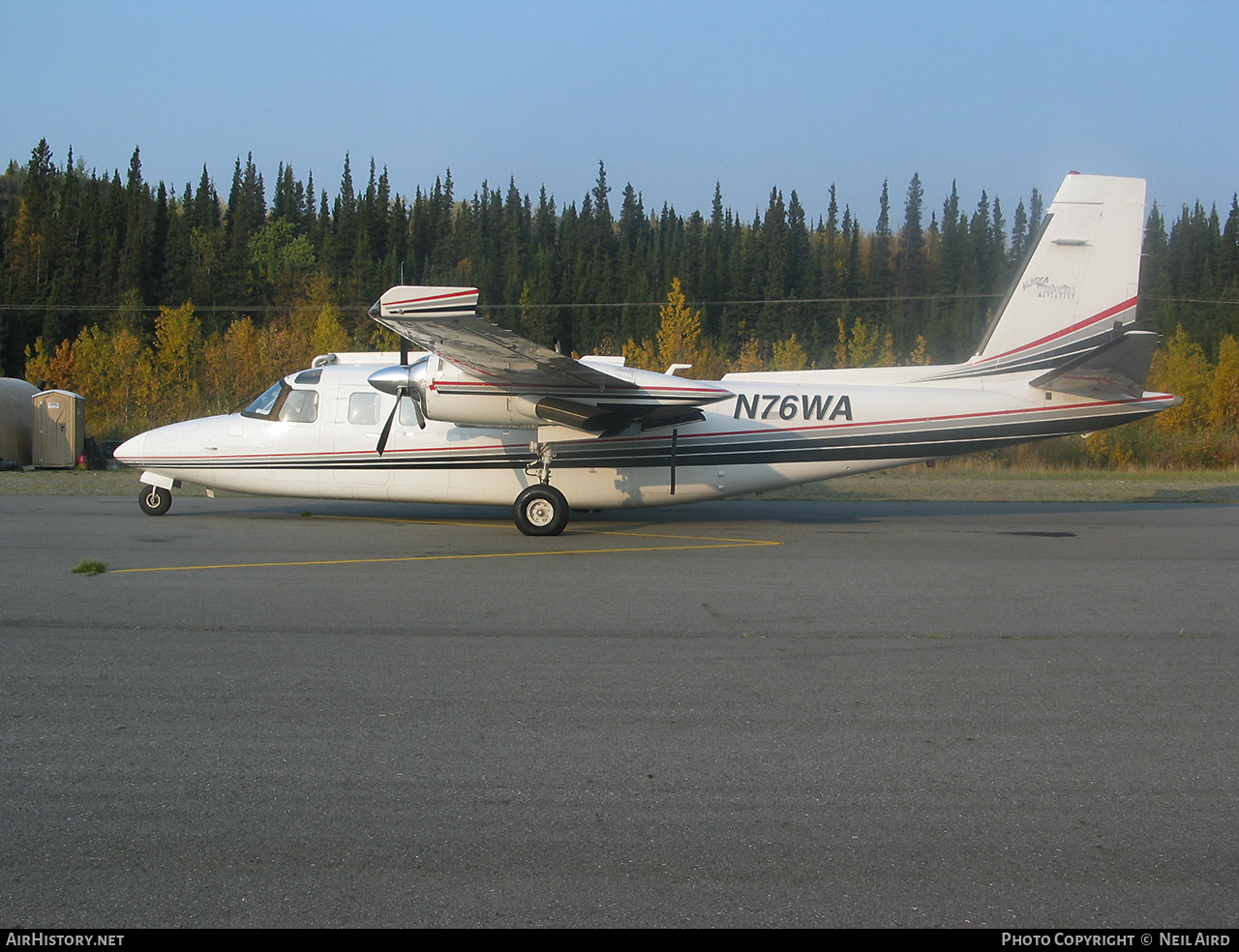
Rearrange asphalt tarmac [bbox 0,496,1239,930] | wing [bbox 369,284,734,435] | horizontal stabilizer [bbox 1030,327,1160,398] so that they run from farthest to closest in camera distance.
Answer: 1. horizontal stabilizer [bbox 1030,327,1160,398]
2. wing [bbox 369,284,734,435]
3. asphalt tarmac [bbox 0,496,1239,930]

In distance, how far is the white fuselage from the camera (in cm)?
1516

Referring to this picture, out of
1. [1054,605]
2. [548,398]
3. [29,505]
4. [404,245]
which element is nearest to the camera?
[1054,605]

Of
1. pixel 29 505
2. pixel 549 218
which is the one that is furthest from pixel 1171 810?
pixel 549 218

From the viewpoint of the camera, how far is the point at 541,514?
568 inches

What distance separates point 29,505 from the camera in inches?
680

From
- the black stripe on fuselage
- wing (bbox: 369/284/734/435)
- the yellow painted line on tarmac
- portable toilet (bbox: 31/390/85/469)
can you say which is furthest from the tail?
portable toilet (bbox: 31/390/85/469)

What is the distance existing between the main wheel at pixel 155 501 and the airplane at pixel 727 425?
0.04m

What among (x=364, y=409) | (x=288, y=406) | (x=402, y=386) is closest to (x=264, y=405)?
(x=288, y=406)

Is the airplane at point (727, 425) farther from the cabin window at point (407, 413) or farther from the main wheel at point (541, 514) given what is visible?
the main wheel at point (541, 514)

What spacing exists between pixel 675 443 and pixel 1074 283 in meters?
6.96

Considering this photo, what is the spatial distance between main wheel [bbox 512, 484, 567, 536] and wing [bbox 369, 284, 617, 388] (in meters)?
1.69

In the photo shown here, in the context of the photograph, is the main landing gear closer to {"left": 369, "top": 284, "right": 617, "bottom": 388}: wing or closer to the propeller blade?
{"left": 369, "top": 284, "right": 617, "bottom": 388}: wing

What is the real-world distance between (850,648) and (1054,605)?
9.75ft
